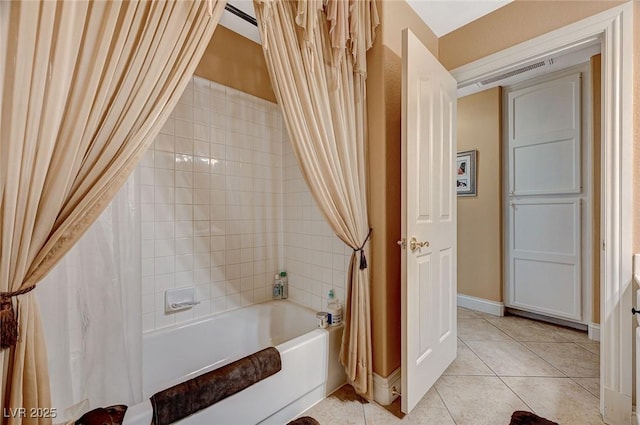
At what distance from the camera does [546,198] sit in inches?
104

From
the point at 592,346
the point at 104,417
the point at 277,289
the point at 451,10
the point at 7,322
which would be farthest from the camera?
→ the point at 277,289

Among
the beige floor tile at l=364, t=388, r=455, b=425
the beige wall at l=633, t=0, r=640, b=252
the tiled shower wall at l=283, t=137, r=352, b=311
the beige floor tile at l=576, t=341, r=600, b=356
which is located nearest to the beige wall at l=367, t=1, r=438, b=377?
the beige floor tile at l=364, t=388, r=455, b=425

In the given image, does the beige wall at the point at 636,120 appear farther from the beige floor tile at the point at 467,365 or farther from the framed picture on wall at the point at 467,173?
the framed picture on wall at the point at 467,173

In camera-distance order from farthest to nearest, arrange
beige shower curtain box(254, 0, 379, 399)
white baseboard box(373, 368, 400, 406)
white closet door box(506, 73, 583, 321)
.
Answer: white closet door box(506, 73, 583, 321) < white baseboard box(373, 368, 400, 406) < beige shower curtain box(254, 0, 379, 399)

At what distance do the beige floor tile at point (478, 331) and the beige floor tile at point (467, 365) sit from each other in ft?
0.87

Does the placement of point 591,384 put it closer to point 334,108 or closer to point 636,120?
point 636,120

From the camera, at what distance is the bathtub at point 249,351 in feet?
4.05

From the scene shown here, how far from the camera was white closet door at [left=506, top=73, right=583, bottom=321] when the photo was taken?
8.12 ft

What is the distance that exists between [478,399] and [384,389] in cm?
58

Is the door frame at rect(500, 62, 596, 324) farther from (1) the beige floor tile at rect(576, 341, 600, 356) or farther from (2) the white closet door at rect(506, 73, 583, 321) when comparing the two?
(1) the beige floor tile at rect(576, 341, 600, 356)

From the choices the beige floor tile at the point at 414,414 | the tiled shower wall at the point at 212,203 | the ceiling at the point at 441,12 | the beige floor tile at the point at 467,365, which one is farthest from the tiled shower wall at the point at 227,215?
the beige floor tile at the point at 467,365

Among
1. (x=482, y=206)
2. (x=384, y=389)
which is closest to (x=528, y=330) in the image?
(x=482, y=206)

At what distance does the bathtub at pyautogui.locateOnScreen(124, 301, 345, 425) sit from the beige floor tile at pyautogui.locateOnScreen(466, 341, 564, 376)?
118 centimetres

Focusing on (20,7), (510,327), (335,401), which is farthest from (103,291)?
(510,327)
